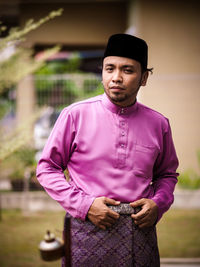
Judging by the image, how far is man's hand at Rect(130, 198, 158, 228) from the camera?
2.00 m

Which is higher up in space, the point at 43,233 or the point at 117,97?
the point at 117,97

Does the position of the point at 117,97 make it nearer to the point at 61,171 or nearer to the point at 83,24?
the point at 61,171

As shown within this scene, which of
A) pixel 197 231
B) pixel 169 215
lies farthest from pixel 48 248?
pixel 169 215

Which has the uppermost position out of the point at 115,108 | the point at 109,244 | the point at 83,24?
the point at 83,24

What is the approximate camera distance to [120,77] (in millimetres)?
1983

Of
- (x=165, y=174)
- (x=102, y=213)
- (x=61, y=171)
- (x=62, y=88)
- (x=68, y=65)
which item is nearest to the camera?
(x=102, y=213)

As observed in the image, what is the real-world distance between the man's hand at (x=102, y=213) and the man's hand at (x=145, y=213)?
0.35 feet

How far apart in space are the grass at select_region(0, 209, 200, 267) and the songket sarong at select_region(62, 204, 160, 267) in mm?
2429

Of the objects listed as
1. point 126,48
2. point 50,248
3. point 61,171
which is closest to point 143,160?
point 61,171

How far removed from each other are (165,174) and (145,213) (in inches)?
13.9

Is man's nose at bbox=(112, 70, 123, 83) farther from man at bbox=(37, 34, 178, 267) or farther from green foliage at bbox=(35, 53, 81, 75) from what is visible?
green foliage at bbox=(35, 53, 81, 75)

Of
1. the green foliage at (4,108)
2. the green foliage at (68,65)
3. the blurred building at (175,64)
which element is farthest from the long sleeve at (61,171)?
the green foliage at (68,65)

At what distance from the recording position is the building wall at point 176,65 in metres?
7.13

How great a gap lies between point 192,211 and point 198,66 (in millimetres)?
2543
